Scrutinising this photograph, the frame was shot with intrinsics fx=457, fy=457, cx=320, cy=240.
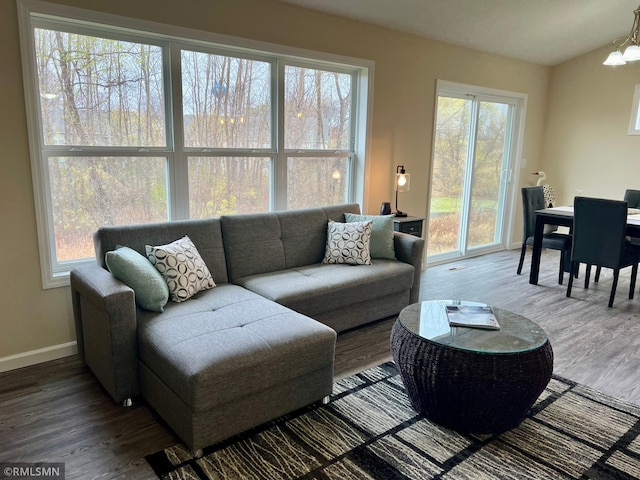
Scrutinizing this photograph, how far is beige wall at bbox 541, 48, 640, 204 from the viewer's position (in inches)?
225

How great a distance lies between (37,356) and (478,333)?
2.64 metres

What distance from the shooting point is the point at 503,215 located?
6.29m

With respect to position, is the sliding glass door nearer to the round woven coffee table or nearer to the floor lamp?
the floor lamp

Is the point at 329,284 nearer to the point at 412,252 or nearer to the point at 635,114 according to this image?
the point at 412,252

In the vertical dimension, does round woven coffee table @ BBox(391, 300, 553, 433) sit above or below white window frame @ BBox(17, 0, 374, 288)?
below

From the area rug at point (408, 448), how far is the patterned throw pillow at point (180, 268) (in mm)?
907

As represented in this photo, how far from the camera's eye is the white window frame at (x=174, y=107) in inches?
104

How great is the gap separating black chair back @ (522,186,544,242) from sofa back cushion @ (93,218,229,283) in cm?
333

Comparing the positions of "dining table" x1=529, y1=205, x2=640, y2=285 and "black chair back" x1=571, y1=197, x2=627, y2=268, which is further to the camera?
"dining table" x1=529, y1=205, x2=640, y2=285

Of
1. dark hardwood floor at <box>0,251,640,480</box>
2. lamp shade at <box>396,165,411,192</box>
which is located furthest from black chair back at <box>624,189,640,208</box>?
lamp shade at <box>396,165,411,192</box>

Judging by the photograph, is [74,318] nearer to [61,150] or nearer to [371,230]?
[61,150]

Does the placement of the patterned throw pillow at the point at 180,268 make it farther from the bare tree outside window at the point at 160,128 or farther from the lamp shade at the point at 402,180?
the lamp shade at the point at 402,180

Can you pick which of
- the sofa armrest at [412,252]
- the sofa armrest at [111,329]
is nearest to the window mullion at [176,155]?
the sofa armrest at [111,329]

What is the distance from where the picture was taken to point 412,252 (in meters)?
3.66
